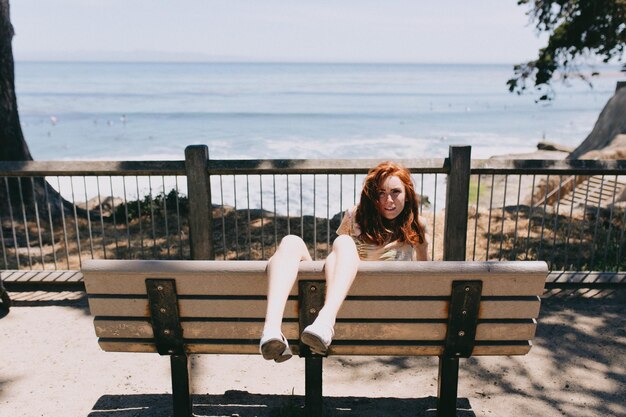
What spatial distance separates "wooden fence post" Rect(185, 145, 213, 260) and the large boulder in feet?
41.6

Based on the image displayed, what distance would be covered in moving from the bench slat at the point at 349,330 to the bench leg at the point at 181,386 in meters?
0.37

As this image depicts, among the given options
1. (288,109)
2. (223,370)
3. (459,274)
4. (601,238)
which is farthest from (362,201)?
(288,109)

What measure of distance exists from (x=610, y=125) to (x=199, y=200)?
13936 millimetres

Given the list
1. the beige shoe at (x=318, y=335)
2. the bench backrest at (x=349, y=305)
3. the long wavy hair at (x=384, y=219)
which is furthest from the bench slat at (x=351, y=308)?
the long wavy hair at (x=384, y=219)

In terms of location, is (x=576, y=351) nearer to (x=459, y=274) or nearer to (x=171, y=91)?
(x=459, y=274)

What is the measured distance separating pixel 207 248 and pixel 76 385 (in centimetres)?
168

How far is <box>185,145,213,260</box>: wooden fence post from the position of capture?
203 inches

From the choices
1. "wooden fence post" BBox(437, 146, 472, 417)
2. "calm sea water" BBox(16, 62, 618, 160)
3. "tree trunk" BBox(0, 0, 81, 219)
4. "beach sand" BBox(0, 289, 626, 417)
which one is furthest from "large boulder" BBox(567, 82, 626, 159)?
"tree trunk" BBox(0, 0, 81, 219)

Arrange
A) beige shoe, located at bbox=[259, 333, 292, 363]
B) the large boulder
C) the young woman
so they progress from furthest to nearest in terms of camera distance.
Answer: the large boulder → the young woman → beige shoe, located at bbox=[259, 333, 292, 363]

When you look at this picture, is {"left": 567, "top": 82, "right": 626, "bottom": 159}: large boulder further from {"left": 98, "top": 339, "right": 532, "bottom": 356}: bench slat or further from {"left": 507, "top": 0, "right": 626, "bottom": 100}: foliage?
{"left": 98, "top": 339, "right": 532, "bottom": 356}: bench slat

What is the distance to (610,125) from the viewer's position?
15.9 m

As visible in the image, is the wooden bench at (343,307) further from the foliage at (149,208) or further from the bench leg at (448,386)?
the foliage at (149,208)

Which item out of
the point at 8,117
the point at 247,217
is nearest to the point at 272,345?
the point at 247,217

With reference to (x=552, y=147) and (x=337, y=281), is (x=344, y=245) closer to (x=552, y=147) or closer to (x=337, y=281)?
(x=337, y=281)
